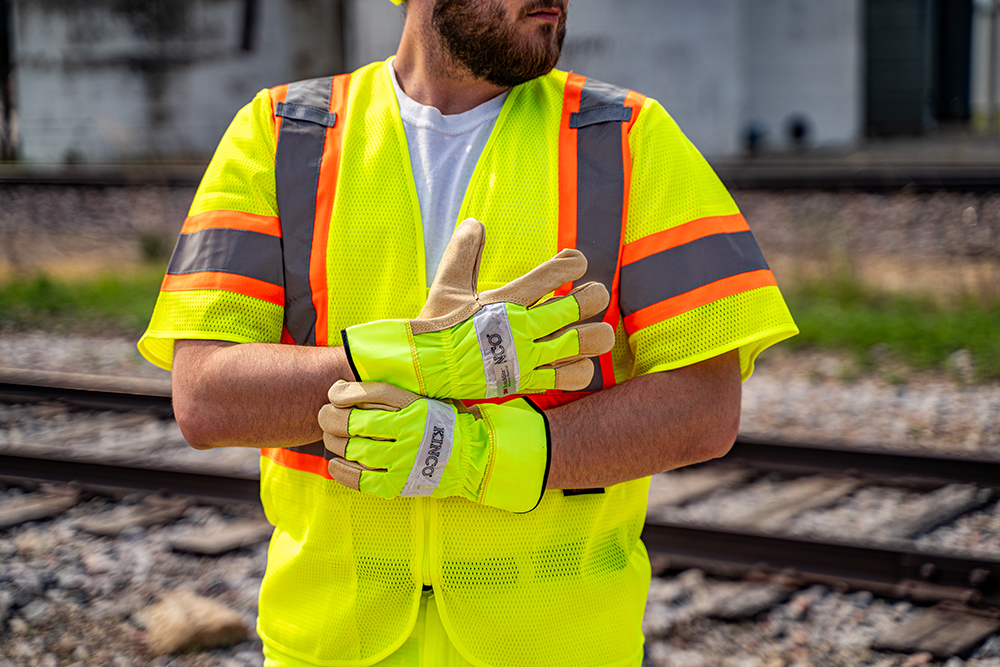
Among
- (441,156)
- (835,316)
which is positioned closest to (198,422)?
(441,156)

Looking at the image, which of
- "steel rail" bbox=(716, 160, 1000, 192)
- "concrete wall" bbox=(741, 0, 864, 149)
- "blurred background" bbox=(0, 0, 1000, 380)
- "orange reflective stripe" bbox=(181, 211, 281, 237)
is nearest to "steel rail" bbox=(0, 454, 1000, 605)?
"orange reflective stripe" bbox=(181, 211, 281, 237)

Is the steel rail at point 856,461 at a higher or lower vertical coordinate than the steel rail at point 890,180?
lower

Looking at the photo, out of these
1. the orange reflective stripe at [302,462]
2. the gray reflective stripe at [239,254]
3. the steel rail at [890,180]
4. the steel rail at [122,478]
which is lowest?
the steel rail at [122,478]

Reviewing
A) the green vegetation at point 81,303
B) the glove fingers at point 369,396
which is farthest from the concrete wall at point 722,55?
the glove fingers at point 369,396

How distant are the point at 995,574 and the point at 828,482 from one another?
1.20 metres

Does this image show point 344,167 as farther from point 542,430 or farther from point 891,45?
point 891,45

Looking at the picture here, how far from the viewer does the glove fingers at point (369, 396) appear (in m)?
1.54

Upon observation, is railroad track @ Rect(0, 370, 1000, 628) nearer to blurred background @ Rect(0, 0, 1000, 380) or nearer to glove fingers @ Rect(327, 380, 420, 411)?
glove fingers @ Rect(327, 380, 420, 411)

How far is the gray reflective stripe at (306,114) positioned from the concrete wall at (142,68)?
1952cm

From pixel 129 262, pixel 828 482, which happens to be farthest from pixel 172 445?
pixel 129 262

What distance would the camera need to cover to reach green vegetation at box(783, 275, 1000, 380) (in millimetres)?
7230

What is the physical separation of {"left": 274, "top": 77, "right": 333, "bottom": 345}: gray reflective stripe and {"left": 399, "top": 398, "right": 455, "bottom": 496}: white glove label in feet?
1.16

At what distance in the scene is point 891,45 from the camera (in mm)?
22859

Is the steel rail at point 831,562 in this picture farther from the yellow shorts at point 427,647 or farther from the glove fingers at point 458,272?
the glove fingers at point 458,272
